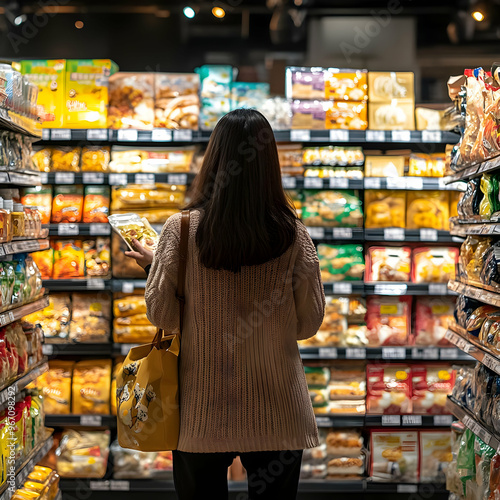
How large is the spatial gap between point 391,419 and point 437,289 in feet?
2.77

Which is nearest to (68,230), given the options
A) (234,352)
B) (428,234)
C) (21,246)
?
(21,246)

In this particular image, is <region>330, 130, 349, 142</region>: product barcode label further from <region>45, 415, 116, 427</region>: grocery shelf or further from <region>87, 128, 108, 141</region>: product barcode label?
<region>45, 415, 116, 427</region>: grocery shelf

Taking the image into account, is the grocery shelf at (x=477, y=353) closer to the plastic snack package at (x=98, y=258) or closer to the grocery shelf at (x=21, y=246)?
the grocery shelf at (x=21, y=246)

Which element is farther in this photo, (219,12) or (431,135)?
(219,12)

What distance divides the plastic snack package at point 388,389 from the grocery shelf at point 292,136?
1.42 meters

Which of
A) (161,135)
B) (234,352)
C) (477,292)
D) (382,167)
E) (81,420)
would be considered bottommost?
(81,420)

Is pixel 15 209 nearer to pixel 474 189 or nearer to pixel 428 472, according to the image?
pixel 474 189

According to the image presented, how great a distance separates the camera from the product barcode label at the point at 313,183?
13.1ft

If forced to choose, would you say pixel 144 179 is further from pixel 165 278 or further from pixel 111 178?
pixel 165 278

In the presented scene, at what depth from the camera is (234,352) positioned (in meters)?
1.84

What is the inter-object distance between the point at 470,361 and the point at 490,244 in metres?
1.59

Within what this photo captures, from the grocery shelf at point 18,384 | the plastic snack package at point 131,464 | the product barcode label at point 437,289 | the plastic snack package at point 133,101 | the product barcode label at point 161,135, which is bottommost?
the plastic snack package at point 131,464

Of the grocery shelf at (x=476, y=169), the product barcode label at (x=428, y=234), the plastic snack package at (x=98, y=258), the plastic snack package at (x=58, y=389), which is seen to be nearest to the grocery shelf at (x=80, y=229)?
the plastic snack package at (x=98, y=258)

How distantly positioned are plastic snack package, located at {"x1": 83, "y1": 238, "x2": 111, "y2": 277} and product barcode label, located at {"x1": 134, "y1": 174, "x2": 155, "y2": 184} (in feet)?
1.42
